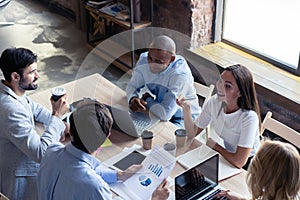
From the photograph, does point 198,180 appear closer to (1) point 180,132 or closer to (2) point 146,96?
(1) point 180,132

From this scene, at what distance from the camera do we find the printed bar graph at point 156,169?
7.27ft

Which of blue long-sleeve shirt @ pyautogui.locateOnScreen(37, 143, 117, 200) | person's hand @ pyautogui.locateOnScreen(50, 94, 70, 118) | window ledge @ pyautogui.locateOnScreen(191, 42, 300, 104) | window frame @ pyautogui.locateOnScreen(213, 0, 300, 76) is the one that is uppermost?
blue long-sleeve shirt @ pyautogui.locateOnScreen(37, 143, 117, 200)

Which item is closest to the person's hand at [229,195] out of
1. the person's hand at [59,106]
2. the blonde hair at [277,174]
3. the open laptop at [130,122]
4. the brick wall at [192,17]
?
the blonde hair at [277,174]

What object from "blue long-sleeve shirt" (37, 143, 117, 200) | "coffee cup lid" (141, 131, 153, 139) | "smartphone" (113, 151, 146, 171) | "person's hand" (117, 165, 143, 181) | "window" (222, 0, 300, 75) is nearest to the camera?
"blue long-sleeve shirt" (37, 143, 117, 200)

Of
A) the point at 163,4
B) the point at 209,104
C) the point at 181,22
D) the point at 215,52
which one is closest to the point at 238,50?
the point at 215,52

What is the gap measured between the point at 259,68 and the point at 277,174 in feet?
6.42

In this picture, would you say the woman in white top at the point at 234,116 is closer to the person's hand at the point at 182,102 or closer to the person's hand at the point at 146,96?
the person's hand at the point at 182,102

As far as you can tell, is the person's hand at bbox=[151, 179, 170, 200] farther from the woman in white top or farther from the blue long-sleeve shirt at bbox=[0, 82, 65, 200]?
the blue long-sleeve shirt at bbox=[0, 82, 65, 200]

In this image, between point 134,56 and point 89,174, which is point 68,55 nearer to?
point 134,56

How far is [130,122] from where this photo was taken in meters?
2.46

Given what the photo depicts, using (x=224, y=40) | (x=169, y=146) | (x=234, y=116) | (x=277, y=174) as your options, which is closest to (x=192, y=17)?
(x=224, y=40)

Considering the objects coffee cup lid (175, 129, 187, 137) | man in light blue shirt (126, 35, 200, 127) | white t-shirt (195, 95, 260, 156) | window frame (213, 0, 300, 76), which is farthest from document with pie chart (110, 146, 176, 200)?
window frame (213, 0, 300, 76)

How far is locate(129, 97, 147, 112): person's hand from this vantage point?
2.77 meters

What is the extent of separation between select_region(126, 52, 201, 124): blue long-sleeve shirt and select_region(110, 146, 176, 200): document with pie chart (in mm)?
501
